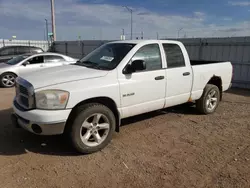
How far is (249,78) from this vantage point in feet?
33.7

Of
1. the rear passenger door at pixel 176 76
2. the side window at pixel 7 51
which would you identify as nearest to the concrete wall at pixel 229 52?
the rear passenger door at pixel 176 76

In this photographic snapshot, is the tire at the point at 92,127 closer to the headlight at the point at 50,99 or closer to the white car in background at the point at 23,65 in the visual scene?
the headlight at the point at 50,99

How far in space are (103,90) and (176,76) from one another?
1894 millimetres

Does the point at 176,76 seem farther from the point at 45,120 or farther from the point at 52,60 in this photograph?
the point at 52,60

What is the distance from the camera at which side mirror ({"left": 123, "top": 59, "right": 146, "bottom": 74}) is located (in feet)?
13.4

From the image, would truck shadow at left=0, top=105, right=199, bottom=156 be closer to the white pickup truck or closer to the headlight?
the white pickup truck

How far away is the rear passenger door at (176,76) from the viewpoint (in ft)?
16.1

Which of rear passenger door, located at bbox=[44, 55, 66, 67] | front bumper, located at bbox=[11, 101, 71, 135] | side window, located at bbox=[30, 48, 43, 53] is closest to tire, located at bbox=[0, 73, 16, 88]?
rear passenger door, located at bbox=[44, 55, 66, 67]

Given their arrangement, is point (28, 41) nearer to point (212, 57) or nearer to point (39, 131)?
point (212, 57)

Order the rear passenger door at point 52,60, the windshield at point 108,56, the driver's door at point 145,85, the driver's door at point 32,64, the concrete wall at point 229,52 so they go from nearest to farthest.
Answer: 1. the driver's door at point 145,85
2. the windshield at point 108,56
3. the driver's door at point 32,64
4. the rear passenger door at point 52,60
5. the concrete wall at point 229,52

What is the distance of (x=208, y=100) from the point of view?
602 cm

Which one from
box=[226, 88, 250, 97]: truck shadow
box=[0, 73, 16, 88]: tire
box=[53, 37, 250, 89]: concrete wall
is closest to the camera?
box=[226, 88, 250, 97]: truck shadow

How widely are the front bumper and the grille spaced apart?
0.14 meters

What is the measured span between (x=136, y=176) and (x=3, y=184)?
1775mm
